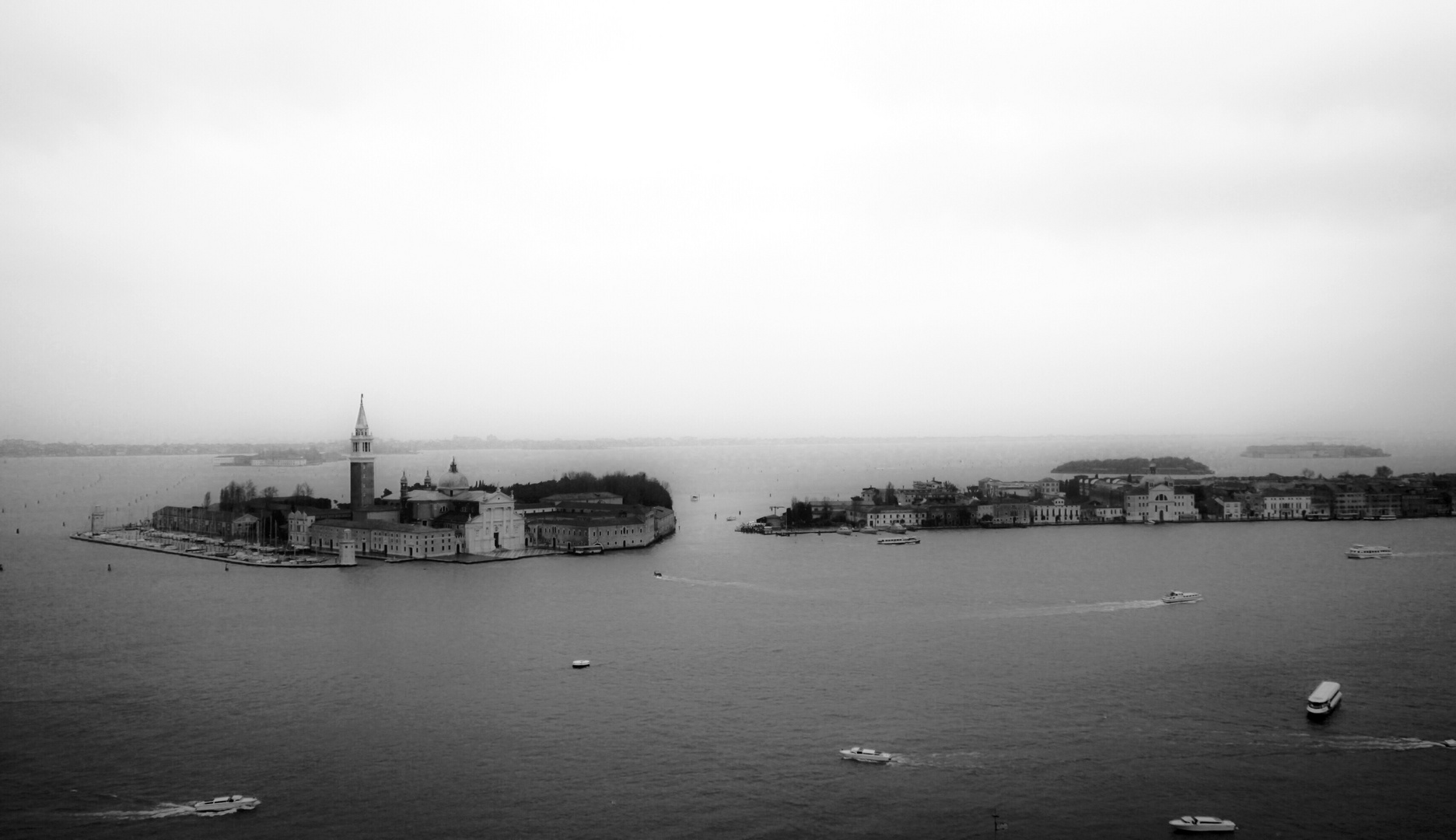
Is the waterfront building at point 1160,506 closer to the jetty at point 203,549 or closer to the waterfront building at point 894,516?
the waterfront building at point 894,516

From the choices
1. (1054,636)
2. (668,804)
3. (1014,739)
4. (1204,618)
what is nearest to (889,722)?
(1014,739)

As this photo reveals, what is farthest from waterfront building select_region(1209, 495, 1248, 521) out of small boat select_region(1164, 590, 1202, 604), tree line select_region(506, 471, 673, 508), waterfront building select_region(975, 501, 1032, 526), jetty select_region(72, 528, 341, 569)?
jetty select_region(72, 528, 341, 569)

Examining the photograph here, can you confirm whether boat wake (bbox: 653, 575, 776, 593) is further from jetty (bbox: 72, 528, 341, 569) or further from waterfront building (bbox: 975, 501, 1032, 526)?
waterfront building (bbox: 975, 501, 1032, 526)

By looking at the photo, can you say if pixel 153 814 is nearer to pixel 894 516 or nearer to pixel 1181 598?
pixel 1181 598

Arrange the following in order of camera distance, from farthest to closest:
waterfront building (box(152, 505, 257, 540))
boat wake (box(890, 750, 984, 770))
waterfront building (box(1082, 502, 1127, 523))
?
waterfront building (box(1082, 502, 1127, 523)) < waterfront building (box(152, 505, 257, 540)) < boat wake (box(890, 750, 984, 770))

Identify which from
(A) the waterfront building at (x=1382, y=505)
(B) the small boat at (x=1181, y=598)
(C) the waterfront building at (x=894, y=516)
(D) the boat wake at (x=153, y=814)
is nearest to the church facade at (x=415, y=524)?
(C) the waterfront building at (x=894, y=516)
